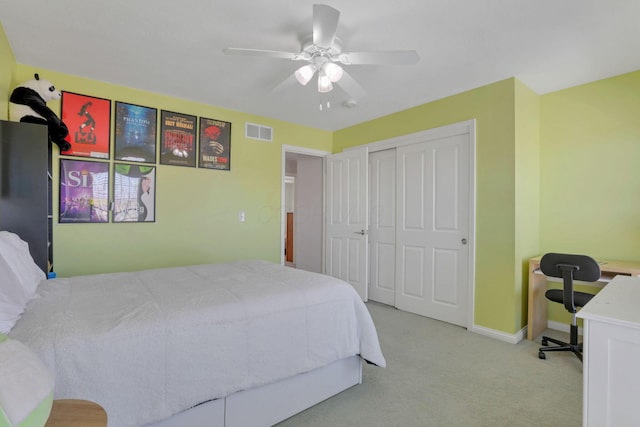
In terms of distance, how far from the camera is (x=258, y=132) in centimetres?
403

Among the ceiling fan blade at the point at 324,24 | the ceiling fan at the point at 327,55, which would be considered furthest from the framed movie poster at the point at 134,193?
the ceiling fan blade at the point at 324,24

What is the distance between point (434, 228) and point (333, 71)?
216cm

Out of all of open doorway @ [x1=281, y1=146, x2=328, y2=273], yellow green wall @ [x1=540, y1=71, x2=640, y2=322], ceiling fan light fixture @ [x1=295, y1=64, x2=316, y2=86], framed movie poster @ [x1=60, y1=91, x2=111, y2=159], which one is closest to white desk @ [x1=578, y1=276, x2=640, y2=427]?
ceiling fan light fixture @ [x1=295, y1=64, x2=316, y2=86]

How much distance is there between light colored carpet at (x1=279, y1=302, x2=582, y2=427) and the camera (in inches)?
71.0

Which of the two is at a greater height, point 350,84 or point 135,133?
point 350,84

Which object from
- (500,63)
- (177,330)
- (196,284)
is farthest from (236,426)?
(500,63)

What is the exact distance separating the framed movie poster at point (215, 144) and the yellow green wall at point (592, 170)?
3.53 metres

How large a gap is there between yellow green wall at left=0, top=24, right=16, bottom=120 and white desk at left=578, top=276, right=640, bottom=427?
3.63m

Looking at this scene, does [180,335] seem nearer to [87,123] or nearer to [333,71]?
[333,71]

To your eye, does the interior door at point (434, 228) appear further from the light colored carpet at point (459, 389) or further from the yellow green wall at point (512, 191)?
the light colored carpet at point (459, 389)

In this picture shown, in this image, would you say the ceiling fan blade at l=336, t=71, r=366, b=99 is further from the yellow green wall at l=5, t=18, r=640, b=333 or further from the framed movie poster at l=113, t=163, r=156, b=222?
the framed movie poster at l=113, t=163, r=156, b=222

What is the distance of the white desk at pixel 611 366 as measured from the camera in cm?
105

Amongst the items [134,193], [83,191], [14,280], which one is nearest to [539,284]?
[14,280]

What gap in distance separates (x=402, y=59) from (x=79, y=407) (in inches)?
86.6
